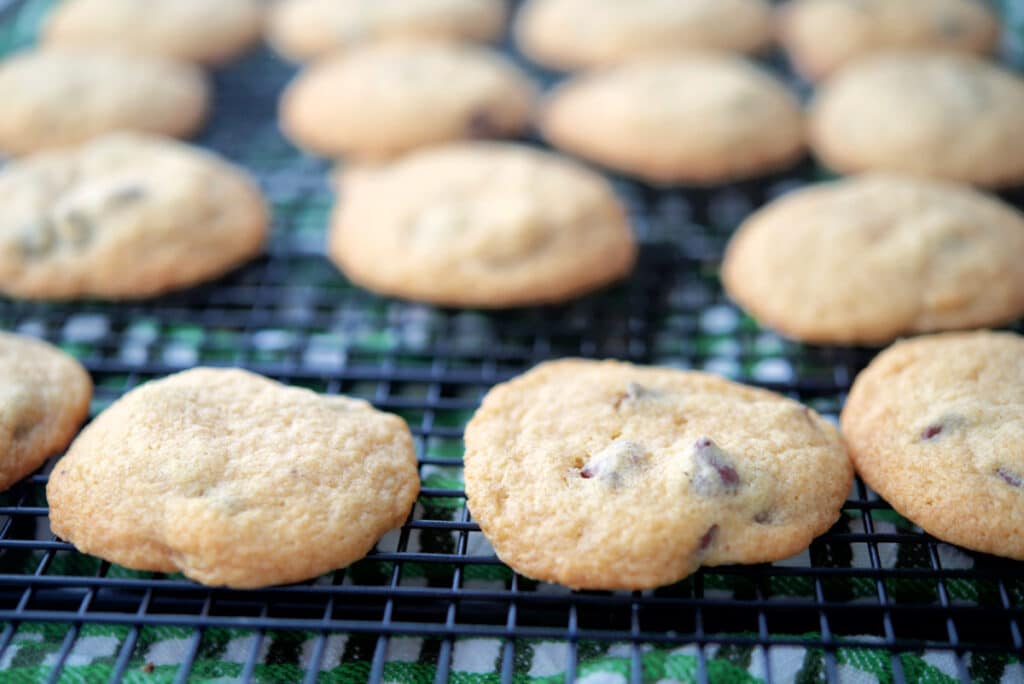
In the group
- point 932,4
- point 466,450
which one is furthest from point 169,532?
point 932,4

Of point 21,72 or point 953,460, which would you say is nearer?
point 953,460

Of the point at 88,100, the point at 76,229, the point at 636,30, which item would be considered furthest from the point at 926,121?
the point at 88,100

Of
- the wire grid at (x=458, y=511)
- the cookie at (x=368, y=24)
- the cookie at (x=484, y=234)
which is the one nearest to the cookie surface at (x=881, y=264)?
the wire grid at (x=458, y=511)

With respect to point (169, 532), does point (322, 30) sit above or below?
below

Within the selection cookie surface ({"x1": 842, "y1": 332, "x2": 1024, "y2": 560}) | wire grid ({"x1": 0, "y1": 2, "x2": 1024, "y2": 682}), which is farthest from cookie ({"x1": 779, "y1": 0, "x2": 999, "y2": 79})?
cookie surface ({"x1": 842, "y1": 332, "x2": 1024, "y2": 560})

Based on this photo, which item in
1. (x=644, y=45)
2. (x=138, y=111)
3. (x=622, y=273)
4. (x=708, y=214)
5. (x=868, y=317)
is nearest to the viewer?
(x=868, y=317)

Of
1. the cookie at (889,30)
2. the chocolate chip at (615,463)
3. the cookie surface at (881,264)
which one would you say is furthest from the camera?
the cookie at (889,30)

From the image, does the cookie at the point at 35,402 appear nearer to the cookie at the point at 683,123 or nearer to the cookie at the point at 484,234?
the cookie at the point at 484,234

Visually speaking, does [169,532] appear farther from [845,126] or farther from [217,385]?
[845,126]
